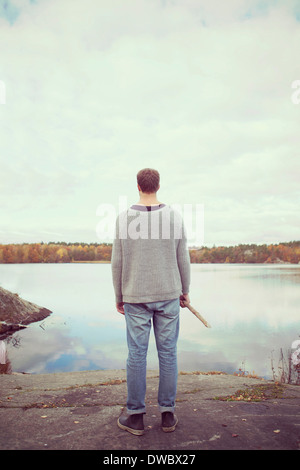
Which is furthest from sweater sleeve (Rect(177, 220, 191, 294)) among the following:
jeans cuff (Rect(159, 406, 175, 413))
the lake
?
the lake

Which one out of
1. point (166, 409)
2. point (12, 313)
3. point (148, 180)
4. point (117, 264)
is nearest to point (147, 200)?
point (148, 180)

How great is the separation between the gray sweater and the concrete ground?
1335 millimetres

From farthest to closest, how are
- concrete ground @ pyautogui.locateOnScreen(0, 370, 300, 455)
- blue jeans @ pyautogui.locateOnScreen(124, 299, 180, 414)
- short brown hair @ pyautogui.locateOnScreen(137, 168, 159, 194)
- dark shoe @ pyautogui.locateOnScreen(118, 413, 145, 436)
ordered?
1. short brown hair @ pyautogui.locateOnScreen(137, 168, 159, 194)
2. blue jeans @ pyautogui.locateOnScreen(124, 299, 180, 414)
3. dark shoe @ pyautogui.locateOnScreen(118, 413, 145, 436)
4. concrete ground @ pyautogui.locateOnScreen(0, 370, 300, 455)

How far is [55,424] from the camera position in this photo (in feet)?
12.3

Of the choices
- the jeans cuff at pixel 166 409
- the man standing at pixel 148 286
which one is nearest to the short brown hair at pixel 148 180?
the man standing at pixel 148 286

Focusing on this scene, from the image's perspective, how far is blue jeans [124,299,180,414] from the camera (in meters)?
Result: 3.51

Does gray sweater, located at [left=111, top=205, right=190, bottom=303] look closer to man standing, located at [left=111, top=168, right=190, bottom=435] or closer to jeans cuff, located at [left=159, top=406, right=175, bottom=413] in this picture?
man standing, located at [left=111, top=168, right=190, bottom=435]

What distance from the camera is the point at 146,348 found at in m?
3.58

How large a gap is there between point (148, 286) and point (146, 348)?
654mm

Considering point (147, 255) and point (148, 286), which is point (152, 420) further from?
point (147, 255)

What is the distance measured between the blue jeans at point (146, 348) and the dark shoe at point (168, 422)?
5 centimetres

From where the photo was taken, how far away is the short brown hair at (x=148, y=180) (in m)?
3.68
